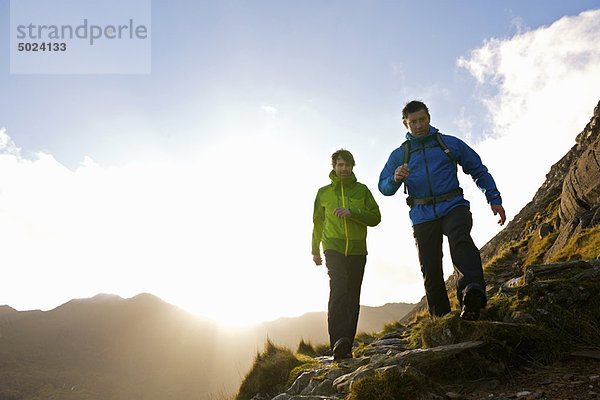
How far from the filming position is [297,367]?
4.94 m

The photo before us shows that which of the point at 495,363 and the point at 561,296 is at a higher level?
the point at 561,296

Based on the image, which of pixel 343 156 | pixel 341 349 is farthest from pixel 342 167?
pixel 341 349

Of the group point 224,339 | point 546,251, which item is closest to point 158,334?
point 224,339

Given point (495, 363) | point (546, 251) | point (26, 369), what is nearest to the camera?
point (495, 363)

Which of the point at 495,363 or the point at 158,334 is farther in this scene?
the point at 158,334

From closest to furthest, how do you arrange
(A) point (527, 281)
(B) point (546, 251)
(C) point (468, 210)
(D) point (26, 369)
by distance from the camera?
(C) point (468, 210) → (A) point (527, 281) → (B) point (546, 251) → (D) point (26, 369)

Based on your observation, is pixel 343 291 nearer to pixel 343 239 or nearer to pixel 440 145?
pixel 343 239

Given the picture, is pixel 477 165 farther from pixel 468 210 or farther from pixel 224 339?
pixel 224 339

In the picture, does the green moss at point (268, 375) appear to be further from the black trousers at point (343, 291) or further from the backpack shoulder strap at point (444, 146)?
the backpack shoulder strap at point (444, 146)

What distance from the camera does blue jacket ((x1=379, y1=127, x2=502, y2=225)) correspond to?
392 cm

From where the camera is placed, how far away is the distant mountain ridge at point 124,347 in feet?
287

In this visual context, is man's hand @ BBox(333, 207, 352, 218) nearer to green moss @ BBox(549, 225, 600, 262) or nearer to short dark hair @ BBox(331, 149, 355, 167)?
short dark hair @ BBox(331, 149, 355, 167)

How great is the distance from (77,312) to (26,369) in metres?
29.1

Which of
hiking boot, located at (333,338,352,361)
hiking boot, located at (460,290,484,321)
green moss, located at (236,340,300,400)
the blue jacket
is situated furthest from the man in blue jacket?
green moss, located at (236,340,300,400)
